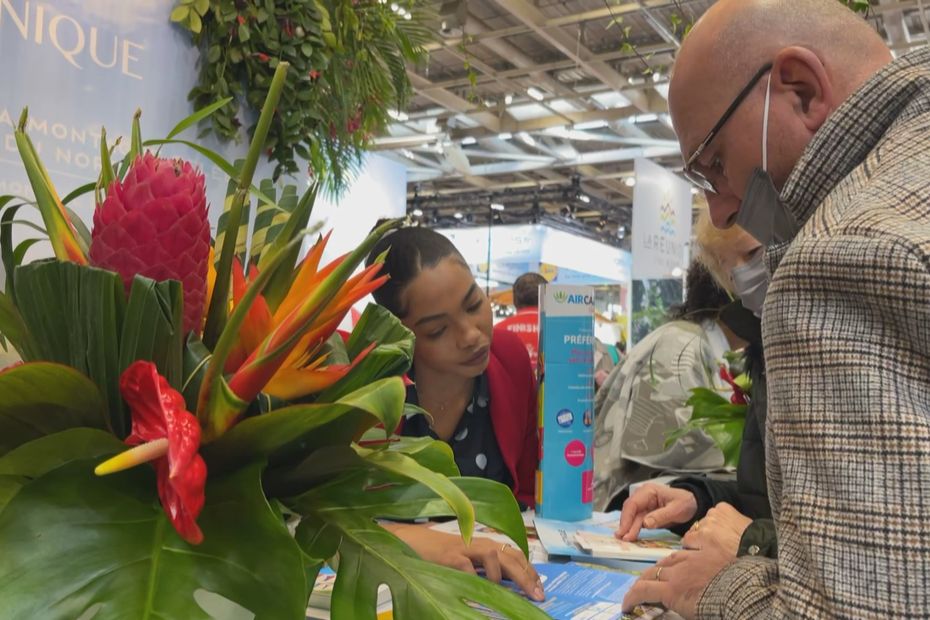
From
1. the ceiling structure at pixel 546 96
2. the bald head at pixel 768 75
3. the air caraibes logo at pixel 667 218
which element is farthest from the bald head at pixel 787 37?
the air caraibes logo at pixel 667 218

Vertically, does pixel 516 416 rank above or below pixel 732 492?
above

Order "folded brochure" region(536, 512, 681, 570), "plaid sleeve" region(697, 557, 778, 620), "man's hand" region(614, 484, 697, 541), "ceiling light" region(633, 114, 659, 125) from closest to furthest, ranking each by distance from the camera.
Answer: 1. "plaid sleeve" region(697, 557, 778, 620)
2. "folded brochure" region(536, 512, 681, 570)
3. "man's hand" region(614, 484, 697, 541)
4. "ceiling light" region(633, 114, 659, 125)

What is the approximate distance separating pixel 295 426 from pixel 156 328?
105mm

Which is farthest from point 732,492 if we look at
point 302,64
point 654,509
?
point 302,64

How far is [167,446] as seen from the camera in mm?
455

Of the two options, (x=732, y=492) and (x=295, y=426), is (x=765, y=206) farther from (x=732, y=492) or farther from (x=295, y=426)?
(x=295, y=426)

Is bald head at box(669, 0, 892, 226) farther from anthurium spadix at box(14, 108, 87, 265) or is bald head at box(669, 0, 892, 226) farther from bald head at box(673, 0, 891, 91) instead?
anthurium spadix at box(14, 108, 87, 265)

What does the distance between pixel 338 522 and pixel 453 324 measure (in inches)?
47.0

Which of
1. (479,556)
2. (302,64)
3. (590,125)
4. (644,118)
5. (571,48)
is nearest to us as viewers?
(479,556)

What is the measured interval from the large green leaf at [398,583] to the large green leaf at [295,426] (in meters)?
Answer: 0.07

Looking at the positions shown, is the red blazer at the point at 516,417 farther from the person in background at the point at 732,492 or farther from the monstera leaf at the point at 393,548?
the monstera leaf at the point at 393,548

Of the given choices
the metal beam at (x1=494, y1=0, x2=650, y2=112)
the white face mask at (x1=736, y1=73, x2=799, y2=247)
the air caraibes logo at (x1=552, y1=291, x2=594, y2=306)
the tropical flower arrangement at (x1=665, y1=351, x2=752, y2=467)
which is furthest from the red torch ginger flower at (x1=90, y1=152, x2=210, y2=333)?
the metal beam at (x1=494, y1=0, x2=650, y2=112)

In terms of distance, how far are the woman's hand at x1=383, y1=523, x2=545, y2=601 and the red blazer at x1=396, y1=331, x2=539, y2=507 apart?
66 cm

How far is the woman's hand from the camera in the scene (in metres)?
1.02
